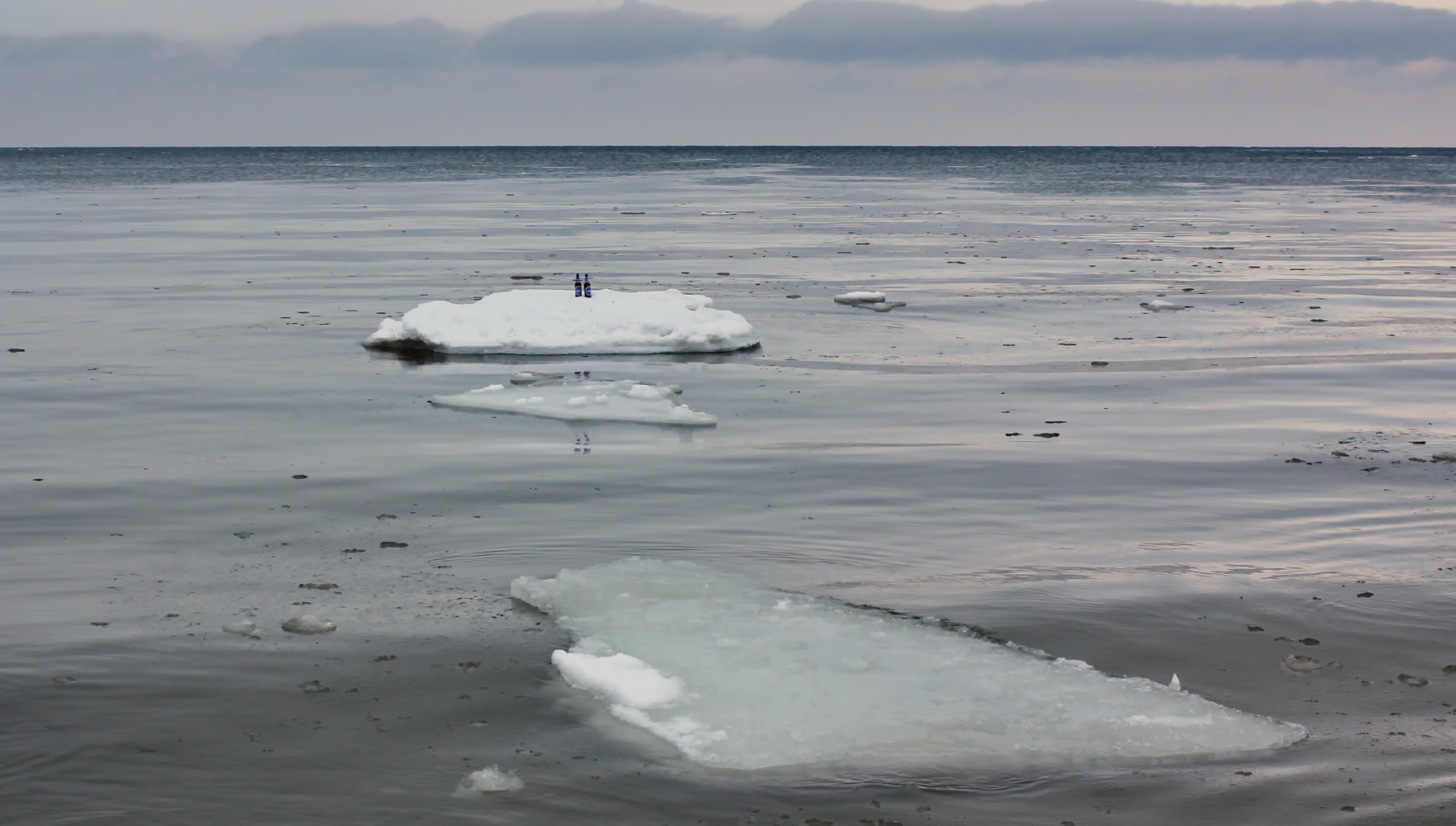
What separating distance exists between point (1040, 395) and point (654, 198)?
55.0 meters

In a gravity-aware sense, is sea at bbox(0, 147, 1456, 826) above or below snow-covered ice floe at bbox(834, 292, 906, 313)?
below

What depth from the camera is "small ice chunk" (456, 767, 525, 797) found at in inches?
234

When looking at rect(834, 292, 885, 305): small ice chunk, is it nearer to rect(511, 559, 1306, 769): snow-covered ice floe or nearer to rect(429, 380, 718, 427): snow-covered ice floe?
rect(429, 380, 718, 427): snow-covered ice floe

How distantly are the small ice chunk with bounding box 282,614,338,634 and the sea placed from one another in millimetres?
53

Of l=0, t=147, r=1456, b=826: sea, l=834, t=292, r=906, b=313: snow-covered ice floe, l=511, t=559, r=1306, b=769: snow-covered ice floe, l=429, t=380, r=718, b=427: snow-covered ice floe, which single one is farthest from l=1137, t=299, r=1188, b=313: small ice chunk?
l=511, t=559, r=1306, b=769: snow-covered ice floe

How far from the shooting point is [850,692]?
22.9 feet

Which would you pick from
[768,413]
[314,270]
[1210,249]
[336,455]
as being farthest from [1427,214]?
[336,455]

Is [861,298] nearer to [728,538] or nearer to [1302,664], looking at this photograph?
[728,538]

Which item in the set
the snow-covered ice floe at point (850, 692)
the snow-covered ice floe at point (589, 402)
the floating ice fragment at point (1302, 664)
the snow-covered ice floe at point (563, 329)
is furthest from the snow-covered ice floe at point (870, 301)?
the floating ice fragment at point (1302, 664)

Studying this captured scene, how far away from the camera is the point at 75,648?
24.7 ft

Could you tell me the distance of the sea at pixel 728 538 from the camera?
6098 millimetres

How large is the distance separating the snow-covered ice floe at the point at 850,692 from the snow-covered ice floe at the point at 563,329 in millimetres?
10095

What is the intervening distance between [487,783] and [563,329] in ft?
41.9

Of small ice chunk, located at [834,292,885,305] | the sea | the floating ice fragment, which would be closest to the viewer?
the sea
